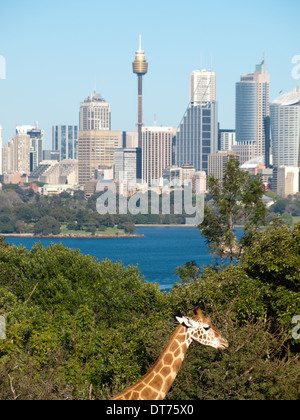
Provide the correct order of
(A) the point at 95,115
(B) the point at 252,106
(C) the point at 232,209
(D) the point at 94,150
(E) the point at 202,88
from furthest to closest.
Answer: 1. (E) the point at 202,88
2. (B) the point at 252,106
3. (A) the point at 95,115
4. (D) the point at 94,150
5. (C) the point at 232,209

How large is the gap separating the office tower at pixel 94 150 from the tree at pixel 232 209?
404ft

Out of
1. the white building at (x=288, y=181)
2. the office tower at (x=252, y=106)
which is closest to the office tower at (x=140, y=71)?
the office tower at (x=252, y=106)

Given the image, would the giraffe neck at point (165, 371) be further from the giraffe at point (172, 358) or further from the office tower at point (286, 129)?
the office tower at point (286, 129)

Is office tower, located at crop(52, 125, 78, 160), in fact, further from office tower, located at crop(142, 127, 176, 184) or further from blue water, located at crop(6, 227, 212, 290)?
blue water, located at crop(6, 227, 212, 290)

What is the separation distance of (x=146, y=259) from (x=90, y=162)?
89429mm

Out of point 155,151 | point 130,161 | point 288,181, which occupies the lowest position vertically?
point 288,181

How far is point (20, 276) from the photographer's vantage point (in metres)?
13.1

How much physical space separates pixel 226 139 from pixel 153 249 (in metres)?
106

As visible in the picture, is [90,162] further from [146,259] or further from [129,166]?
[146,259]

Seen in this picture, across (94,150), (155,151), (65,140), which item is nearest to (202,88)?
(155,151)

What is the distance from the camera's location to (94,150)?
141625 millimetres

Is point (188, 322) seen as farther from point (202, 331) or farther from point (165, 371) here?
point (165, 371)
